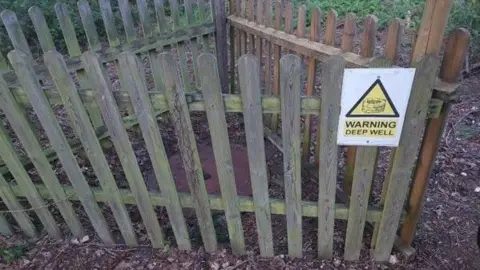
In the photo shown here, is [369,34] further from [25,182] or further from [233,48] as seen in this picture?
[25,182]

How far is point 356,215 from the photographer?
7.24 ft

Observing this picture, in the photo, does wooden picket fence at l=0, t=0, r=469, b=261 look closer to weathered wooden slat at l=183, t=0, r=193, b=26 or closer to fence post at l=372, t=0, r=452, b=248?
fence post at l=372, t=0, r=452, b=248

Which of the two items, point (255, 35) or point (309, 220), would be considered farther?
point (255, 35)

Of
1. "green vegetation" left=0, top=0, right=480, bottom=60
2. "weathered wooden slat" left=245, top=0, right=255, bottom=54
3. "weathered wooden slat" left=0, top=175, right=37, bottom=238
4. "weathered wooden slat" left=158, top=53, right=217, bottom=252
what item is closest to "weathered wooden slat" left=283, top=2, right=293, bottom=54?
"weathered wooden slat" left=245, top=0, right=255, bottom=54

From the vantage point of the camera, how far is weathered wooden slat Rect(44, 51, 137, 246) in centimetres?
189

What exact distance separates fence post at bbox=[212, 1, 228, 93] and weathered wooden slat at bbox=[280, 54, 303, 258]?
7.32 ft

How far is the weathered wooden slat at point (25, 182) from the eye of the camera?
232cm

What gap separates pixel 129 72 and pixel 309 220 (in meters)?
1.68

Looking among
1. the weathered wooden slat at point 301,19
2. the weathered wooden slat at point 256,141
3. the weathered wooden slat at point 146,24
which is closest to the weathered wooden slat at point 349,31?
the weathered wooden slat at point 301,19

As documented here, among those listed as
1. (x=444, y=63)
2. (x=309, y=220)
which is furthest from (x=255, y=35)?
(x=444, y=63)

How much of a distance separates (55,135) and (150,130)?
60cm

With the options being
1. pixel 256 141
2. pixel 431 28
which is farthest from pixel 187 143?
pixel 431 28

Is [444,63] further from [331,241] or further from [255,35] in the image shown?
[255,35]

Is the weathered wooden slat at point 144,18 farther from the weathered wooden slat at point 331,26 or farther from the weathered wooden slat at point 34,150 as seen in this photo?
the weathered wooden slat at point 331,26
